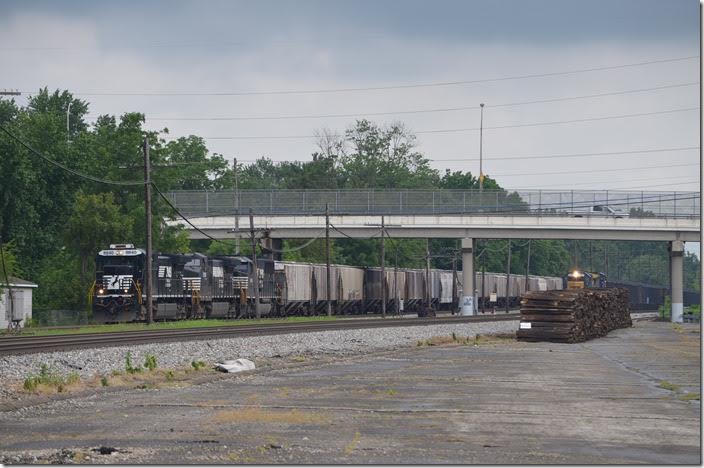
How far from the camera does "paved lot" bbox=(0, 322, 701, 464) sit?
43.3 ft

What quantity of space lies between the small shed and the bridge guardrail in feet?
85.3

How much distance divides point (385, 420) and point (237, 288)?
51745 mm

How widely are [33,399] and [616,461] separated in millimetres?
10654

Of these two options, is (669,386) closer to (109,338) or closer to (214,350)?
(214,350)

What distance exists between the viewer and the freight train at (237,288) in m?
55.8

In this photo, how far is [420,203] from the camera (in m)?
93.0

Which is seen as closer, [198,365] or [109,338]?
[198,365]

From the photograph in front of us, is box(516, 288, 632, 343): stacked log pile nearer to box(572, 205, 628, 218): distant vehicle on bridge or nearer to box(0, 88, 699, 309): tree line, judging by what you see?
box(0, 88, 699, 309): tree line

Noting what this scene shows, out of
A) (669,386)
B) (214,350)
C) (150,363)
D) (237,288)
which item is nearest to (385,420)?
(669,386)

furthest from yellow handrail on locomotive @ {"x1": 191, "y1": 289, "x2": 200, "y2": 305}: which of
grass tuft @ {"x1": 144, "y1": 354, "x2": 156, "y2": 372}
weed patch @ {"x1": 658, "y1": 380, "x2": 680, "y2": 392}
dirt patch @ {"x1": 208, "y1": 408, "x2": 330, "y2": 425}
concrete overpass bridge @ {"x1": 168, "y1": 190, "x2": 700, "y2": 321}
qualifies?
dirt patch @ {"x1": 208, "y1": 408, "x2": 330, "y2": 425}

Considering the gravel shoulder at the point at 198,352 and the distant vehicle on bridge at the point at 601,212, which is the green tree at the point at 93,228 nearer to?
the gravel shoulder at the point at 198,352

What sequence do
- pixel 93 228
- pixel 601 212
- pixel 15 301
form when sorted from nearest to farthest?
1. pixel 15 301
2. pixel 93 228
3. pixel 601 212

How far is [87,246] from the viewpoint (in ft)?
261

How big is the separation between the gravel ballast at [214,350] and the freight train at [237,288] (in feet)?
44.1
